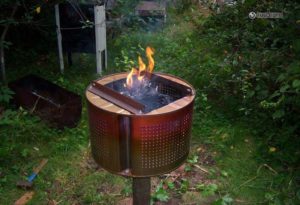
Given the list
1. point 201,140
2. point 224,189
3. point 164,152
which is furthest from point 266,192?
point 164,152

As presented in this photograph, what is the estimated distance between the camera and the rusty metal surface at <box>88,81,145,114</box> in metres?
2.42

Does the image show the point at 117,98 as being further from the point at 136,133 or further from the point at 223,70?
the point at 223,70

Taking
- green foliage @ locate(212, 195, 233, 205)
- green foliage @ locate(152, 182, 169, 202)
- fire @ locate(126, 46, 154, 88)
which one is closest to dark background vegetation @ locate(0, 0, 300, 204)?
green foliage @ locate(212, 195, 233, 205)

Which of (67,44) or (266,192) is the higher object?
(67,44)

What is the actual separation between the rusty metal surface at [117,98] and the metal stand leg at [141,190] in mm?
767

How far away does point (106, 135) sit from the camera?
245cm

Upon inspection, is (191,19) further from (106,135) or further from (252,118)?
(106,135)

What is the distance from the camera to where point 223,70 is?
5.48 metres

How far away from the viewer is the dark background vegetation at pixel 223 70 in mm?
4016

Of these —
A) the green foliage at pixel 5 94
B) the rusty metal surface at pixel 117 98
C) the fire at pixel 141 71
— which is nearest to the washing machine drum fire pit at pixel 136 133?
the rusty metal surface at pixel 117 98

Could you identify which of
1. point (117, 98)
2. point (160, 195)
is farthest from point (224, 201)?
point (117, 98)

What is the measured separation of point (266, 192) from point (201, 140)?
3.77 feet

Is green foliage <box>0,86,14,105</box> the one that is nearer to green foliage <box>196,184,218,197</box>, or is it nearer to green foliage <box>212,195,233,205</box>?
green foliage <box>196,184,218,197</box>

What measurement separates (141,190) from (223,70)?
121 inches
